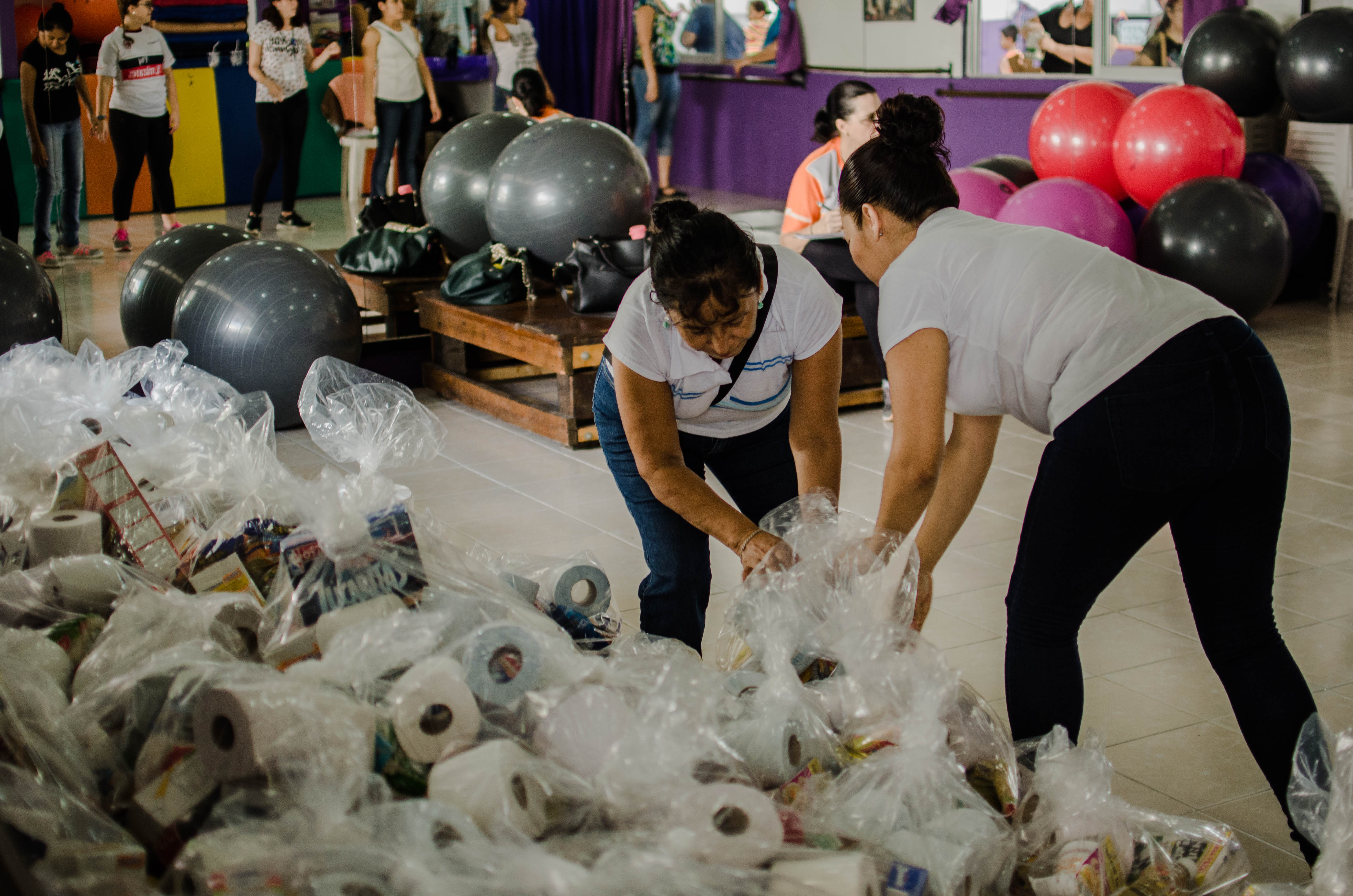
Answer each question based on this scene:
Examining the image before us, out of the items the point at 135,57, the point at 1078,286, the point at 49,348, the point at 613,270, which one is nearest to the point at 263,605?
the point at 1078,286

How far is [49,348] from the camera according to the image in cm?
270

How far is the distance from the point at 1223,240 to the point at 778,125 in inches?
234

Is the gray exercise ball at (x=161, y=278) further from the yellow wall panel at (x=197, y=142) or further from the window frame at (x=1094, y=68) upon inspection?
the window frame at (x=1094, y=68)

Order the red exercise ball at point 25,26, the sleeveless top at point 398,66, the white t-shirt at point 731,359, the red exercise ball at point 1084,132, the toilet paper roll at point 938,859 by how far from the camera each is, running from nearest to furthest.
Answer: the toilet paper roll at point 938,859, the white t-shirt at point 731,359, the red exercise ball at point 25,26, the red exercise ball at point 1084,132, the sleeveless top at point 398,66

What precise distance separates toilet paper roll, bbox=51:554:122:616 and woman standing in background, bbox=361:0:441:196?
5.13 m

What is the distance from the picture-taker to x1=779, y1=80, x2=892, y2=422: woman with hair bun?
4512mm

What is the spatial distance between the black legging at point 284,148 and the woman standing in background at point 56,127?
1.08 meters

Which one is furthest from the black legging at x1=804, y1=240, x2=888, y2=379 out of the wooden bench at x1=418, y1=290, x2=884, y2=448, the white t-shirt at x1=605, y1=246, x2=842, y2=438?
the white t-shirt at x1=605, y1=246, x2=842, y2=438

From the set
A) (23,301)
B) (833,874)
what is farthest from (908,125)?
(23,301)

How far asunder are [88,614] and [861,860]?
1.00m

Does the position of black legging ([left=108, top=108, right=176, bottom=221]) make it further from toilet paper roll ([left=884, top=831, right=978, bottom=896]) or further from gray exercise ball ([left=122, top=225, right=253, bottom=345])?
toilet paper roll ([left=884, top=831, right=978, bottom=896])

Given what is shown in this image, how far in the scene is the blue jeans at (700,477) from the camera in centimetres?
223

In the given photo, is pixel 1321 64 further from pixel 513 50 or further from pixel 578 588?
pixel 578 588

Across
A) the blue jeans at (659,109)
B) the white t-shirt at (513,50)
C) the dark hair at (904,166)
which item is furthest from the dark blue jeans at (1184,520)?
the blue jeans at (659,109)
